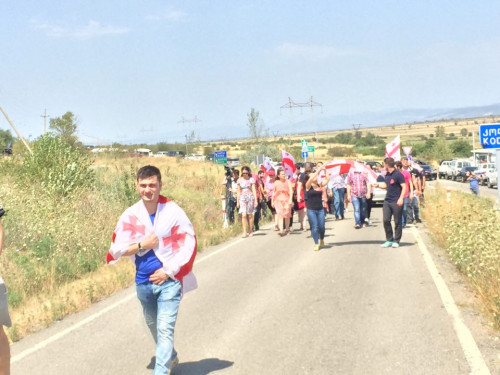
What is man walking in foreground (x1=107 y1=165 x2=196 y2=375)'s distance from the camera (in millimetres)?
5516

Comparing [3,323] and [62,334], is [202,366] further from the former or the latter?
[62,334]

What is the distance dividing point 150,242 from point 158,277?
30cm

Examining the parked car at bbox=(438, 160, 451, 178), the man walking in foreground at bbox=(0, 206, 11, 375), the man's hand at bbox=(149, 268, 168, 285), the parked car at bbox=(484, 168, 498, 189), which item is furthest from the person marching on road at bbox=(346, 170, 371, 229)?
the parked car at bbox=(438, 160, 451, 178)

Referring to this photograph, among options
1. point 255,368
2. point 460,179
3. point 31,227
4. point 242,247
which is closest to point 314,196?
point 242,247

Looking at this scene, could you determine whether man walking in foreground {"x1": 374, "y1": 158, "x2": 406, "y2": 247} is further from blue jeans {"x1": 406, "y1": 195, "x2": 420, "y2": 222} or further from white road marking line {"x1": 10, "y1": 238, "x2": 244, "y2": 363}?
white road marking line {"x1": 10, "y1": 238, "x2": 244, "y2": 363}

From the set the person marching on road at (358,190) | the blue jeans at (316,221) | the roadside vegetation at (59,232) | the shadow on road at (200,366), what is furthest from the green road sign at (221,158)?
the shadow on road at (200,366)

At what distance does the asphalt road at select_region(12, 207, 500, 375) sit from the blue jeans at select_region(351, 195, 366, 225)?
7051 mm

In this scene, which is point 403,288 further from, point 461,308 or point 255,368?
point 255,368

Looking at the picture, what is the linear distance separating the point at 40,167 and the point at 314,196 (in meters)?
8.88

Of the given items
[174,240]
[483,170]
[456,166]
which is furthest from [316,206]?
[456,166]

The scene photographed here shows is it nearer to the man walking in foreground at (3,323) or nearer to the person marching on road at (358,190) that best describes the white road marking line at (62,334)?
the man walking in foreground at (3,323)

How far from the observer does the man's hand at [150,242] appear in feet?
18.0

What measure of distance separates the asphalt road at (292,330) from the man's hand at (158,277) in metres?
0.96

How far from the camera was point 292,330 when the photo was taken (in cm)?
721
